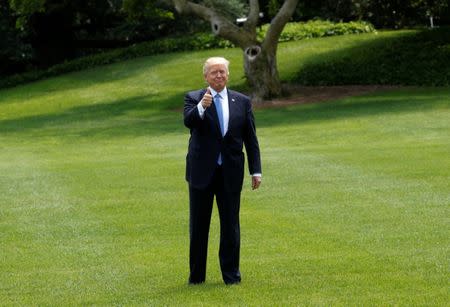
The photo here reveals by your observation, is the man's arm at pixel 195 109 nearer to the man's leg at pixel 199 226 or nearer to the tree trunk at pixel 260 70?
the man's leg at pixel 199 226

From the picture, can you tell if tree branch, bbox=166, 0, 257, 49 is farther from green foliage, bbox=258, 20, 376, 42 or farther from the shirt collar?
the shirt collar

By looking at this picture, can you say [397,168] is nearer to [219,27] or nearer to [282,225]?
[282,225]

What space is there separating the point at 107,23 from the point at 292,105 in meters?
22.8

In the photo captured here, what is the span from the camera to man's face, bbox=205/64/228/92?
31.8 feet

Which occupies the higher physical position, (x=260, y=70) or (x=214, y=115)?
(x=214, y=115)

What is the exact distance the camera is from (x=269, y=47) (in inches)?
1505

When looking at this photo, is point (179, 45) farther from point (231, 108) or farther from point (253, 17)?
point (231, 108)

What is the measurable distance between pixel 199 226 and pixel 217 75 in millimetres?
1362

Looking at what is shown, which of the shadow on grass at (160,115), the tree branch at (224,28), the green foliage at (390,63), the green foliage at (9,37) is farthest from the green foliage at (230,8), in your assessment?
the tree branch at (224,28)

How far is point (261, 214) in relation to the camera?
A: 15047mm

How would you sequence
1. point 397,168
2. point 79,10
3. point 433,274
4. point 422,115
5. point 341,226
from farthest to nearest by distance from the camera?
point 79,10
point 422,115
point 397,168
point 341,226
point 433,274

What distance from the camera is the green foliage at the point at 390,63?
41375 millimetres

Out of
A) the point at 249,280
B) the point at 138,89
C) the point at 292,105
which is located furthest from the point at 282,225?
the point at 138,89

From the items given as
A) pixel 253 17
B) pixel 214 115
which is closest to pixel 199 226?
pixel 214 115
